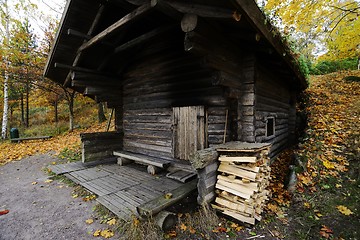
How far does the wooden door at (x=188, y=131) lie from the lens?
186 inches

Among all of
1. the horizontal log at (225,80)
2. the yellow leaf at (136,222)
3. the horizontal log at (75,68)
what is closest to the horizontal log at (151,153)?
the yellow leaf at (136,222)

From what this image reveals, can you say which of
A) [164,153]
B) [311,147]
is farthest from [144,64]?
[311,147]

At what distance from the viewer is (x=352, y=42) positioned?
21.9 feet

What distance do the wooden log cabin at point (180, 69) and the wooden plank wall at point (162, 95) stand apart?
0.03 metres

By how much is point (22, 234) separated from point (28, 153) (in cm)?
774

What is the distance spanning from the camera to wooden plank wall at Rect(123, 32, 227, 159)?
4.66m

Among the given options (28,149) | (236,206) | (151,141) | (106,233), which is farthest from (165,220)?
(28,149)

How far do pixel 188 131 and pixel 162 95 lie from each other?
1.62m

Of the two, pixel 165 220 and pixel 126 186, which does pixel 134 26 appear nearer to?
pixel 126 186

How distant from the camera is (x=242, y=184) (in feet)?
Result: 10.6

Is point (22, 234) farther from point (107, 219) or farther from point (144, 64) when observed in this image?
point (144, 64)

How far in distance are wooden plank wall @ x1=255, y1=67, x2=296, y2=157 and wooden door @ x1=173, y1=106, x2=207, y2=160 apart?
1.48 m

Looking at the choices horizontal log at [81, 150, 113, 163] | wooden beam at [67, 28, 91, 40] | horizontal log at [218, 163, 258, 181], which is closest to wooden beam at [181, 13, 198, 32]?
horizontal log at [218, 163, 258, 181]

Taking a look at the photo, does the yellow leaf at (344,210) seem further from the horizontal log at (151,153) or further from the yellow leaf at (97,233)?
the yellow leaf at (97,233)
